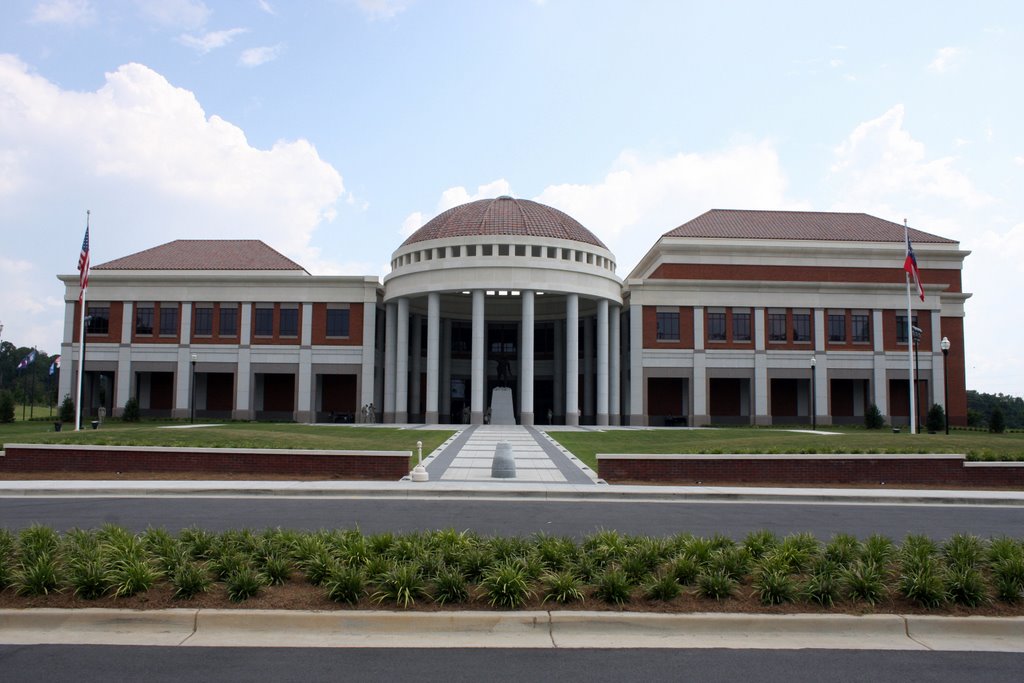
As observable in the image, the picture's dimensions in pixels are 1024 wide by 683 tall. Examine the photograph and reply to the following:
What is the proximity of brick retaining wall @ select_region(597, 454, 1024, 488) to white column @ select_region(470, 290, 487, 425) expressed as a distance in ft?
108

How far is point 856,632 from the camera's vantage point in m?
7.82

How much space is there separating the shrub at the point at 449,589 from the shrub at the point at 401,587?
16 cm

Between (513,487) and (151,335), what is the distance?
49.1 m

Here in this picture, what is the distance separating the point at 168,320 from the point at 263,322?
743 centimetres

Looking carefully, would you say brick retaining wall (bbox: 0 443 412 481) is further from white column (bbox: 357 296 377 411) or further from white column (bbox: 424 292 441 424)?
Result: white column (bbox: 357 296 377 411)

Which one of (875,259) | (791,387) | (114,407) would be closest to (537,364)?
(791,387)

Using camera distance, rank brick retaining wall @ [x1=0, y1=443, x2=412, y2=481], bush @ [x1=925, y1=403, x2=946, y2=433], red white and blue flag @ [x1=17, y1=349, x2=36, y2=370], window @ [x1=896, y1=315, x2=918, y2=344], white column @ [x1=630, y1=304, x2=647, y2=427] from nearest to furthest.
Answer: brick retaining wall @ [x1=0, y1=443, x2=412, y2=481] → bush @ [x1=925, y1=403, x2=946, y2=433] → red white and blue flag @ [x1=17, y1=349, x2=36, y2=370] → white column @ [x1=630, y1=304, x2=647, y2=427] → window @ [x1=896, y1=315, x2=918, y2=344]

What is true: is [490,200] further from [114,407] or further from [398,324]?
[114,407]

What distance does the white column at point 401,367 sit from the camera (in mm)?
57281

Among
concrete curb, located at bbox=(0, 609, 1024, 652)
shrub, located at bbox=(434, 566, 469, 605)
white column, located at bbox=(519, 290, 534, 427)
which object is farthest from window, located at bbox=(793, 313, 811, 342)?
shrub, located at bbox=(434, 566, 469, 605)

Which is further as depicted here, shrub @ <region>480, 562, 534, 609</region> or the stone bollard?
the stone bollard

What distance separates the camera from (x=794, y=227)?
66.4 metres

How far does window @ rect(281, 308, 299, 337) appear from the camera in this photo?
195 feet

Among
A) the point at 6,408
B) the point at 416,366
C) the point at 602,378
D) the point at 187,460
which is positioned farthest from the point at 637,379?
the point at 6,408
